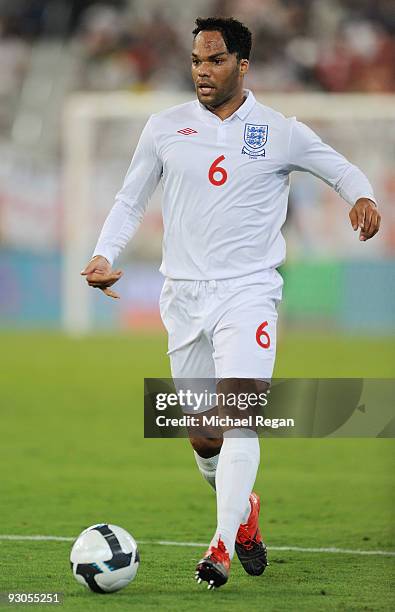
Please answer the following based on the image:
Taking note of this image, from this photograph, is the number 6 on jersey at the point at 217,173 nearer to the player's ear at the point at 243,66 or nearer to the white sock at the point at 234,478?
the player's ear at the point at 243,66

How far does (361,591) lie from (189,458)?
4.46 meters

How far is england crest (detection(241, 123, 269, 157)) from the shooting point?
5.12 meters

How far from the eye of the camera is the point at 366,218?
195 inches

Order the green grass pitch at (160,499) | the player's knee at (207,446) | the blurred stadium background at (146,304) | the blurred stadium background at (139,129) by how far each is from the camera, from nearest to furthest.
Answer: the green grass pitch at (160,499) → the player's knee at (207,446) → the blurred stadium background at (146,304) → the blurred stadium background at (139,129)

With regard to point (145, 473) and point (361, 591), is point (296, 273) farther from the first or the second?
point (361, 591)

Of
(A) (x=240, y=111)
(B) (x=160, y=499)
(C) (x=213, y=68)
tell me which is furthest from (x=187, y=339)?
(B) (x=160, y=499)

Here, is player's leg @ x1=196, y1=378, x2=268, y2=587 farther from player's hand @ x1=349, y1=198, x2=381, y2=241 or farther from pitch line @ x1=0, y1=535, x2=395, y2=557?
pitch line @ x1=0, y1=535, x2=395, y2=557

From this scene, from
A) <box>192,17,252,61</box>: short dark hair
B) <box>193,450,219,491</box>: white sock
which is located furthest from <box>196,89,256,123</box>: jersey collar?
<box>193,450,219,491</box>: white sock

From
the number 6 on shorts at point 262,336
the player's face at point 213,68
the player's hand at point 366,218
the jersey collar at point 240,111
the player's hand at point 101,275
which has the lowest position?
the number 6 on shorts at point 262,336

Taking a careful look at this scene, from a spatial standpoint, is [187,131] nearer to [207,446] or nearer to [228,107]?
[228,107]

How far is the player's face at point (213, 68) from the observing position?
507 cm

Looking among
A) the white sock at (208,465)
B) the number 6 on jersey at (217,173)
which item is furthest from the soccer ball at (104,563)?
the number 6 on jersey at (217,173)

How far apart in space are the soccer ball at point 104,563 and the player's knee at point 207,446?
68 cm

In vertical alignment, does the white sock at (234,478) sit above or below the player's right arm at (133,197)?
below
